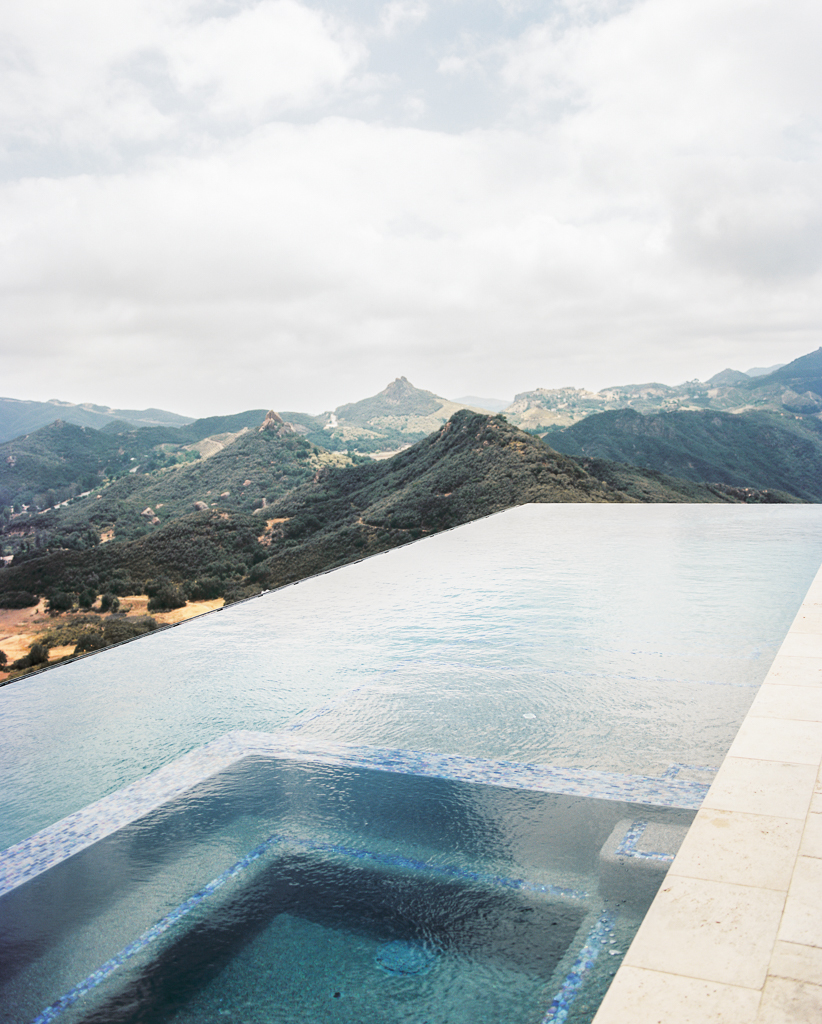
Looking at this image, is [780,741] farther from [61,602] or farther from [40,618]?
[61,602]

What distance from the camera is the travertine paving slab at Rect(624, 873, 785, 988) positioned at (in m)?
1.25

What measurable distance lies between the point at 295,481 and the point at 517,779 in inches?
2115

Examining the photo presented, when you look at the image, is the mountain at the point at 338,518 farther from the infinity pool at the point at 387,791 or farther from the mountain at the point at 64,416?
the mountain at the point at 64,416

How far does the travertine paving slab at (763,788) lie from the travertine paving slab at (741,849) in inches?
1.8

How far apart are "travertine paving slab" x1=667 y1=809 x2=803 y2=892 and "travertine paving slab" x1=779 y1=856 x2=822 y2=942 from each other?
0.07ft

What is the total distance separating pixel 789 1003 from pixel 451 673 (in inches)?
104

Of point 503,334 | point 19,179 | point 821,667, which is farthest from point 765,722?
point 503,334

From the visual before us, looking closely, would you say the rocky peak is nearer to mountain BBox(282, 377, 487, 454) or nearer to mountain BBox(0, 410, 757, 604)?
mountain BBox(0, 410, 757, 604)

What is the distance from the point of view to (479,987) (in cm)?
154

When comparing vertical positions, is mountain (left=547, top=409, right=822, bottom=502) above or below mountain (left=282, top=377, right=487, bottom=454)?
below

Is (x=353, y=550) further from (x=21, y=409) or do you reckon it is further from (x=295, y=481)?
(x=21, y=409)

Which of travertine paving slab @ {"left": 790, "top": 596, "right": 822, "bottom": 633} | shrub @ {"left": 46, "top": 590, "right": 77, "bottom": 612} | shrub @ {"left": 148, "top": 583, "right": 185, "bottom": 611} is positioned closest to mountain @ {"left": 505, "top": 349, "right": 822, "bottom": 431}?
shrub @ {"left": 148, "top": 583, "right": 185, "bottom": 611}

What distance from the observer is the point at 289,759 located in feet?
9.39

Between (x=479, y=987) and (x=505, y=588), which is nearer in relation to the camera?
(x=479, y=987)
